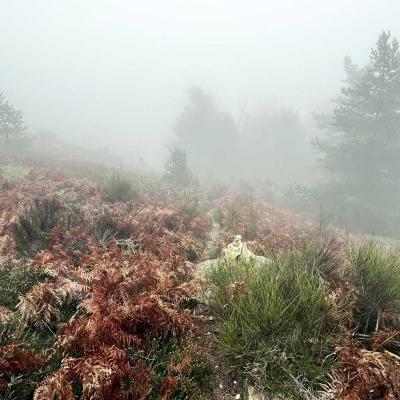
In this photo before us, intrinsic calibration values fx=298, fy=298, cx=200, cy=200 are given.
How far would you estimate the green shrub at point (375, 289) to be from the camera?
3.27 metres

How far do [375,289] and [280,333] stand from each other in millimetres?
1655

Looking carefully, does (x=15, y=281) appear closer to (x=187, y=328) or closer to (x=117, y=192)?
(x=187, y=328)

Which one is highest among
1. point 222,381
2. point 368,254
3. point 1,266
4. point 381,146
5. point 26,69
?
point 26,69

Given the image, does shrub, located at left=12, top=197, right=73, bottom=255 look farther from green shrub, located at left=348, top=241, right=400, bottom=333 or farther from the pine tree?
the pine tree

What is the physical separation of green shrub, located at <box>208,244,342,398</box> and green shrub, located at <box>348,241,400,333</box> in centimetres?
38

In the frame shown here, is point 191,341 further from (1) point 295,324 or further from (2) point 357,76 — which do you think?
(2) point 357,76

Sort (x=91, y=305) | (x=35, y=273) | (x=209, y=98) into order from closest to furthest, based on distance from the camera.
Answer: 1. (x=91, y=305)
2. (x=35, y=273)
3. (x=209, y=98)

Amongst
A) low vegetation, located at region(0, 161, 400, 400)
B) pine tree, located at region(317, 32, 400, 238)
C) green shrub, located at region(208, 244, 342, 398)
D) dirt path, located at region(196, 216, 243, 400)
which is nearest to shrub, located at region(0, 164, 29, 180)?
low vegetation, located at region(0, 161, 400, 400)

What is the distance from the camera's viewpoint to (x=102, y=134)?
75250 mm

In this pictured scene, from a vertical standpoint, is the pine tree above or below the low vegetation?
above

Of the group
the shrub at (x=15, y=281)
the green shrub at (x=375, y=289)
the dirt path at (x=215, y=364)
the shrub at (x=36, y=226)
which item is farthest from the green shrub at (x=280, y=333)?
the shrub at (x=36, y=226)

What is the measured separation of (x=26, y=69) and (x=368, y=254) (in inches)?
5517

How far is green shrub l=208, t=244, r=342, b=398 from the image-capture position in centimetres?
266

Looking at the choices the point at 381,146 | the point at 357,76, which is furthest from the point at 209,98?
the point at 381,146
